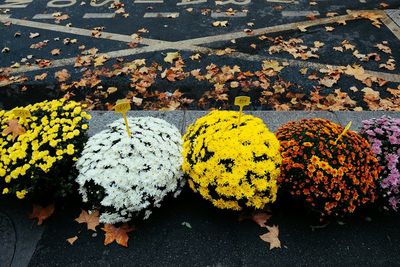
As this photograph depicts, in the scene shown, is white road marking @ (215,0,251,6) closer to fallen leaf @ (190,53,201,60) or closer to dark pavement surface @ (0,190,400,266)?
fallen leaf @ (190,53,201,60)

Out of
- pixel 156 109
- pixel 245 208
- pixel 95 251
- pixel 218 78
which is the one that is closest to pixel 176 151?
pixel 245 208

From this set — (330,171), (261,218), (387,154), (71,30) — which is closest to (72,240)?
(261,218)

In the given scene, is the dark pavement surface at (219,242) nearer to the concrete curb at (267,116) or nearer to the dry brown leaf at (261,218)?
the dry brown leaf at (261,218)

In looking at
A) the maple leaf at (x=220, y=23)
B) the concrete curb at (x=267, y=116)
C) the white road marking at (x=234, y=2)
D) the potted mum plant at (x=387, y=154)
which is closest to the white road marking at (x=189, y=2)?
the white road marking at (x=234, y=2)

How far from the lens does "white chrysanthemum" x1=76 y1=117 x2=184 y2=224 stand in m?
3.15

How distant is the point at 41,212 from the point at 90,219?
550mm

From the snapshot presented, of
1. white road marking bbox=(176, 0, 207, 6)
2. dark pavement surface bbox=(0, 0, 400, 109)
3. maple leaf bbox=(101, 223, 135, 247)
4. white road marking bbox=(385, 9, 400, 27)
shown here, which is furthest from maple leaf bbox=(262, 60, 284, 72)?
maple leaf bbox=(101, 223, 135, 247)

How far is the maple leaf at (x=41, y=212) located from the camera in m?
3.50

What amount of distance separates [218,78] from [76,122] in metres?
2.70

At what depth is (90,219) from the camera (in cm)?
347

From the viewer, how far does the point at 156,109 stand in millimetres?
4992

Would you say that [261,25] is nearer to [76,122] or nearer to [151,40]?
[151,40]

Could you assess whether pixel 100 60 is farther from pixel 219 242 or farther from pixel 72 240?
pixel 219 242

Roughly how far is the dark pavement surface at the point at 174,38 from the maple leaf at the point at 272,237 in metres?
2.24
